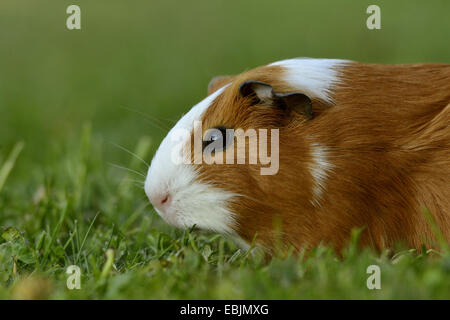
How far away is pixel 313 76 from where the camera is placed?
2.79 meters

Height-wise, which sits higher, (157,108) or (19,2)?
(19,2)

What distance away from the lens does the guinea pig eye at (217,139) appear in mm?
2713

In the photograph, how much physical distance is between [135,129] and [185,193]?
352 centimetres

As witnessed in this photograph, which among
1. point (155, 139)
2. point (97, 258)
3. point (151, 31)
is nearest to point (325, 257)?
point (97, 258)

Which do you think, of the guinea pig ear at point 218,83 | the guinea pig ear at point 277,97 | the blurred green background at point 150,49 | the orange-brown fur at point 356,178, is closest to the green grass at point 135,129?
the blurred green background at point 150,49

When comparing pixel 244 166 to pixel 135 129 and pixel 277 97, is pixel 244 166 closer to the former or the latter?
pixel 277 97

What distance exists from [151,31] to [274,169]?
20.4 ft

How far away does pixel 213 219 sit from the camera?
8.70ft

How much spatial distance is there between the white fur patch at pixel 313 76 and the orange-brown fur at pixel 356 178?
9 cm

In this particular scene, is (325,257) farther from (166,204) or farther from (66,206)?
(66,206)

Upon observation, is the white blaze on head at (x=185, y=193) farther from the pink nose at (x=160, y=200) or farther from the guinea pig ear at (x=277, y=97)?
the guinea pig ear at (x=277, y=97)

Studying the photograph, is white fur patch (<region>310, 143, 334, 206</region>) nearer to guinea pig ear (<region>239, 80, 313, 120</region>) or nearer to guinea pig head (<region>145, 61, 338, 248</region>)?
guinea pig head (<region>145, 61, 338, 248</region>)

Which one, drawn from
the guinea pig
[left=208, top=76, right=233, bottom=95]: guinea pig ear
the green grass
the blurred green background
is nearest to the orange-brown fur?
the guinea pig

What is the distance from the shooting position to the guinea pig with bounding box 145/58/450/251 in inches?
102
